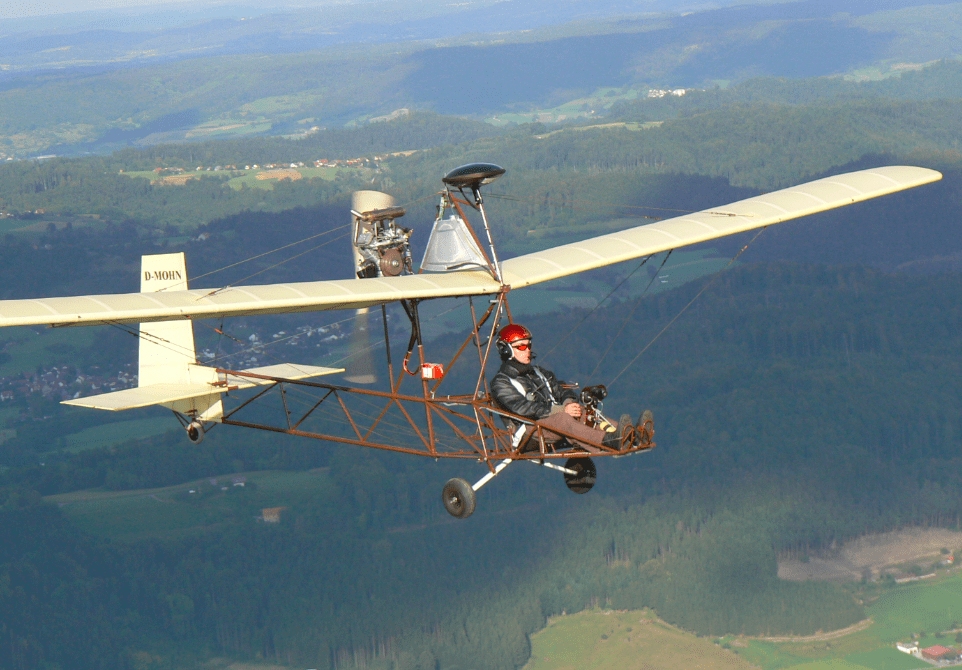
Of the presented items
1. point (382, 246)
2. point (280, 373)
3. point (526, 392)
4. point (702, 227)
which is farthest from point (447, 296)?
point (280, 373)

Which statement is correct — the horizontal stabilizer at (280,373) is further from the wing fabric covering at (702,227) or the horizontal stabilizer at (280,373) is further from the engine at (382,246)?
the wing fabric covering at (702,227)

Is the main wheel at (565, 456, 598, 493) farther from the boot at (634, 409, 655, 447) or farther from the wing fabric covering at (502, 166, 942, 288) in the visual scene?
the wing fabric covering at (502, 166, 942, 288)

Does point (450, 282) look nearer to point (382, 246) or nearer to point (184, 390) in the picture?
point (382, 246)

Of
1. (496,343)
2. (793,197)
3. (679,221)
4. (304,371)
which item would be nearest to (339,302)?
(496,343)

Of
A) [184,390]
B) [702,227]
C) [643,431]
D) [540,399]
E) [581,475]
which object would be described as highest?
[702,227]

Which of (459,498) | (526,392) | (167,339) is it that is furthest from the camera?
(167,339)

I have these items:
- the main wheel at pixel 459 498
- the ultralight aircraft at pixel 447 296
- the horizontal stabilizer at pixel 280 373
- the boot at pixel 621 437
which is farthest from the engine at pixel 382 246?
the boot at pixel 621 437
